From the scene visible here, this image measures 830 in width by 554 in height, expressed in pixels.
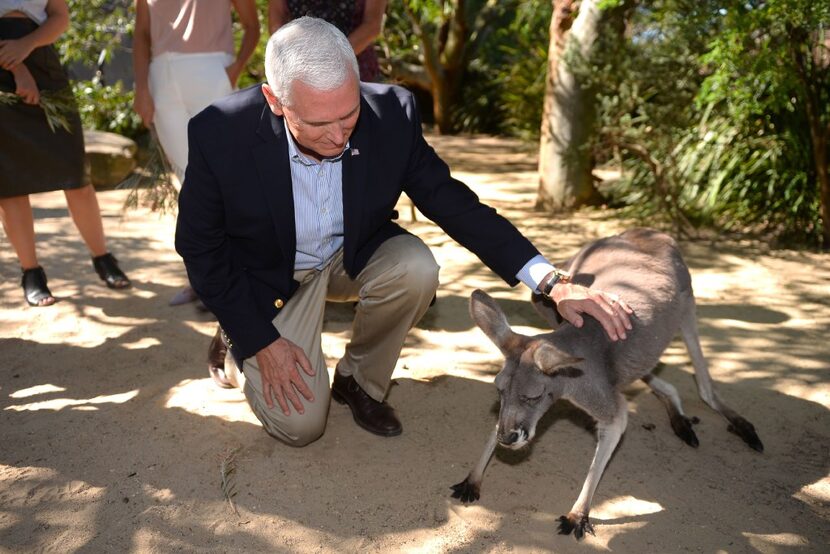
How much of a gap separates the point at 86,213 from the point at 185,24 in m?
1.36

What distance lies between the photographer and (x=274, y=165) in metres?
2.85

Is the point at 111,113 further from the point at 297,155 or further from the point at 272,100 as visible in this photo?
the point at 272,100

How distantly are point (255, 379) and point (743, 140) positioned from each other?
4535 millimetres

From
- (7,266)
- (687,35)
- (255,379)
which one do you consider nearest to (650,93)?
(687,35)

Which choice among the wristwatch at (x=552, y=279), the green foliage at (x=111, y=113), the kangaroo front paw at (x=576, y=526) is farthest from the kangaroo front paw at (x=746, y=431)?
the green foliage at (x=111, y=113)

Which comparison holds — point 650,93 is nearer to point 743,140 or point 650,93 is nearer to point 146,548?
point 743,140

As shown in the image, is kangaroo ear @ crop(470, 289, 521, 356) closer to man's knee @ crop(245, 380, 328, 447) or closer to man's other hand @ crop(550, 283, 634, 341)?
man's other hand @ crop(550, 283, 634, 341)

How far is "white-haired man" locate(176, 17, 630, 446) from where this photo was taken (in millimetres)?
2602

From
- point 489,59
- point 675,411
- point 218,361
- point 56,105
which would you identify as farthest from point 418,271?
point 489,59

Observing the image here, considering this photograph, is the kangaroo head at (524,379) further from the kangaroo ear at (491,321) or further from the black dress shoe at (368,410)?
the black dress shoe at (368,410)

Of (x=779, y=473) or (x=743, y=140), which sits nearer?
(x=779, y=473)

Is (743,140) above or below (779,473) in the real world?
above

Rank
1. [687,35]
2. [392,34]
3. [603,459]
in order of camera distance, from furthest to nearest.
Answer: [392,34], [687,35], [603,459]

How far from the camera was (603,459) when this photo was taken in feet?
9.12
